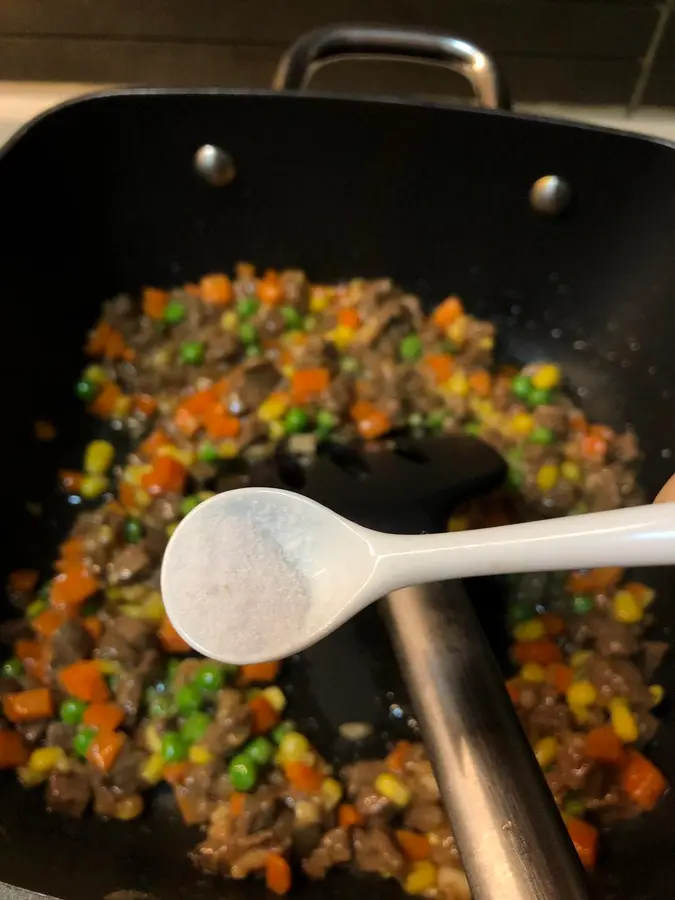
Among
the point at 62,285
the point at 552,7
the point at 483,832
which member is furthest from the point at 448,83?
the point at 483,832

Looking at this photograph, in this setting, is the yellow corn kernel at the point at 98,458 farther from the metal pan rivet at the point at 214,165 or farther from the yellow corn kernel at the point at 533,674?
the yellow corn kernel at the point at 533,674

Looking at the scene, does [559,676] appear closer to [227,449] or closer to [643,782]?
[643,782]

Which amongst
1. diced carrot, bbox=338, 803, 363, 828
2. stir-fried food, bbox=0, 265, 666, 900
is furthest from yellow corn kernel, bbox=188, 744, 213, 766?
diced carrot, bbox=338, 803, 363, 828

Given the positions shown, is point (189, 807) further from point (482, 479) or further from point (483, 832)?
point (482, 479)

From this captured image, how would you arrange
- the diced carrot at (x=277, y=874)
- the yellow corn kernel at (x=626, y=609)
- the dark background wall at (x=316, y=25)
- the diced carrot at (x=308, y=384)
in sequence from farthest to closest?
the dark background wall at (x=316, y=25) → the diced carrot at (x=308, y=384) → the yellow corn kernel at (x=626, y=609) → the diced carrot at (x=277, y=874)

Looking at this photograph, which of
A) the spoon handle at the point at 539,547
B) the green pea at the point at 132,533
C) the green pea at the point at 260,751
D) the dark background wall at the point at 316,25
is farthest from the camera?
the dark background wall at the point at 316,25

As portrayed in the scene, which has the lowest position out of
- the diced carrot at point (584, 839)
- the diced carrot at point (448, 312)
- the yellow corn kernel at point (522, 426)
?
the diced carrot at point (584, 839)

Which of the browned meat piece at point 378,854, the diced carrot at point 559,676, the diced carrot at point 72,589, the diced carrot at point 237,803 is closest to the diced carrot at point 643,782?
the diced carrot at point 559,676

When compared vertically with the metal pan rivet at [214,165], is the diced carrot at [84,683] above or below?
below
